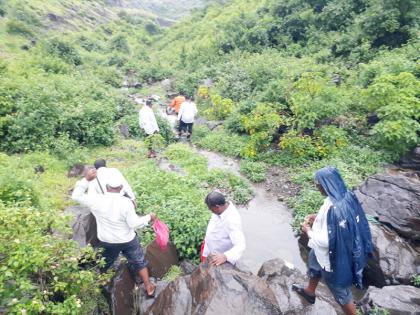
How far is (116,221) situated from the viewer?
490 centimetres

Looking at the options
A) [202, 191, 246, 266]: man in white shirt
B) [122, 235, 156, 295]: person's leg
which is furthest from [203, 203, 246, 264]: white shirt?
[122, 235, 156, 295]: person's leg

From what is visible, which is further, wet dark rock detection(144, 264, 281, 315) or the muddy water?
the muddy water

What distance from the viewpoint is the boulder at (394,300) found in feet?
16.8

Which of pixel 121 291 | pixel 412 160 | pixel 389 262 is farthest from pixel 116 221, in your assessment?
pixel 412 160

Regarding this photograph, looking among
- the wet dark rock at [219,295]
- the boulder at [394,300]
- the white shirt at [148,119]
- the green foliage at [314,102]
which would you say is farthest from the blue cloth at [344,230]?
the white shirt at [148,119]

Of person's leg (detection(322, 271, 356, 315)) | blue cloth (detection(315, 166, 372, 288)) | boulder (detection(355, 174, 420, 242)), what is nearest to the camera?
blue cloth (detection(315, 166, 372, 288))

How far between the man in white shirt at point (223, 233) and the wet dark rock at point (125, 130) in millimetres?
8836

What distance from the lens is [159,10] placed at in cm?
10250

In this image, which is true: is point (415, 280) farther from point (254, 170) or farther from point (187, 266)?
point (254, 170)

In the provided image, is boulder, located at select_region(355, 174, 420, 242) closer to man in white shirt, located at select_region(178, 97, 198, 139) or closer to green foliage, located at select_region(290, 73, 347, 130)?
green foliage, located at select_region(290, 73, 347, 130)

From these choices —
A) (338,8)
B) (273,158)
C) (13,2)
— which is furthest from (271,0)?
(13,2)

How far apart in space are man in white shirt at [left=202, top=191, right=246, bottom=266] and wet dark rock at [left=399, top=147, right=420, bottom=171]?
23.9ft

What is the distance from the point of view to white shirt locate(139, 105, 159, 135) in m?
11.5

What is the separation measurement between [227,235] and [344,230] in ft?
4.81
